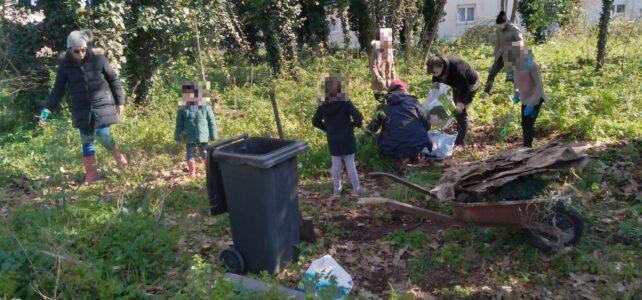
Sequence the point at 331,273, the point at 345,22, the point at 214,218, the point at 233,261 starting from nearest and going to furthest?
the point at 331,273
the point at 233,261
the point at 214,218
the point at 345,22

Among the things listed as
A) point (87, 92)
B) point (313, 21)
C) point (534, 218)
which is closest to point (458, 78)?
point (534, 218)

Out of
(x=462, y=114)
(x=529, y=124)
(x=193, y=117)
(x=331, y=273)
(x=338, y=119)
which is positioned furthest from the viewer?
(x=462, y=114)

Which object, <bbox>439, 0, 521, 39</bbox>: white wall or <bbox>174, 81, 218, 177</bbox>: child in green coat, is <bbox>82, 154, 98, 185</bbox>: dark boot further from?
<bbox>439, 0, 521, 39</bbox>: white wall

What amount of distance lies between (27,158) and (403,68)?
875 cm

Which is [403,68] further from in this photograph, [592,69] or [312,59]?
[592,69]

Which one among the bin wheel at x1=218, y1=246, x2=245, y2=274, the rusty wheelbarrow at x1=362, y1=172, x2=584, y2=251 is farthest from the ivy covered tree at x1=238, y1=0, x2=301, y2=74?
the rusty wheelbarrow at x1=362, y1=172, x2=584, y2=251

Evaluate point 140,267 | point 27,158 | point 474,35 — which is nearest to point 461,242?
point 140,267

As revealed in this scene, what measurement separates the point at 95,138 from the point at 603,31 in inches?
391

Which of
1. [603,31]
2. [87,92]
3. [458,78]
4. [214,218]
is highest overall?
[603,31]

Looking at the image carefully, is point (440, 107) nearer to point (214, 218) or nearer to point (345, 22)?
point (214, 218)

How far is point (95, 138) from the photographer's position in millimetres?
6914

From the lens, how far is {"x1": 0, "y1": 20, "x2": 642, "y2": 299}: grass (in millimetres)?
3918

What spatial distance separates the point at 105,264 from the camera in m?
4.16

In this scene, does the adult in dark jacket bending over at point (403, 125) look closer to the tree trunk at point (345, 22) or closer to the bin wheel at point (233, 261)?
the bin wheel at point (233, 261)
